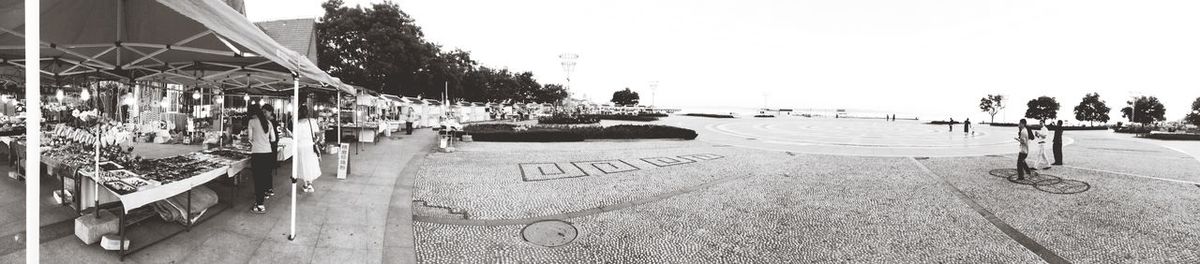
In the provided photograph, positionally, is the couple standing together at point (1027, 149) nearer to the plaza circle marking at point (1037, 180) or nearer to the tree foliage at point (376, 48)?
the plaza circle marking at point (1037, 180)

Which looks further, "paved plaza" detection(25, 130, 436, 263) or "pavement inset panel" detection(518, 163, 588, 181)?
"pavement inset panel" detection(518, 163, 588, 181)

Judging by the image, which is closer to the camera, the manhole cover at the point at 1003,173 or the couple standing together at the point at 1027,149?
the couple standing together at the point at 1027,149

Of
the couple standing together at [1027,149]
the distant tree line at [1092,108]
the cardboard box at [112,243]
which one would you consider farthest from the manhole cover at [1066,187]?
the distant tree line at [1092,108]

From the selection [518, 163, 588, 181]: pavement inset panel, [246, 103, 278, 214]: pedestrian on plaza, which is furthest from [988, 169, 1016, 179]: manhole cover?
[246, 103, 278, 214]: pedestrian on plaza

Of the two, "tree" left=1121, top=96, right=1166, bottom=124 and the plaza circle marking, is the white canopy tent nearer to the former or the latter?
the plaza circle marking

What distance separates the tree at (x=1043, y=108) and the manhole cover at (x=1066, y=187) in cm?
5589

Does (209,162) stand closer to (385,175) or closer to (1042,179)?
(385,175)

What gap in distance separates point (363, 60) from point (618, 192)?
28.4 meters

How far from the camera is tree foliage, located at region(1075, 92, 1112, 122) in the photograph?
1927 inches

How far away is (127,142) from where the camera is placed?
7.05 metres

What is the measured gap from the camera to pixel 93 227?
431 centimetres

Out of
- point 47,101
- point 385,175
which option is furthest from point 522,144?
point 47,101

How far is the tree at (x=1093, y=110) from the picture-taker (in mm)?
48938

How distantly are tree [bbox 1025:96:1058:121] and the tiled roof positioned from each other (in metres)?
68.4
